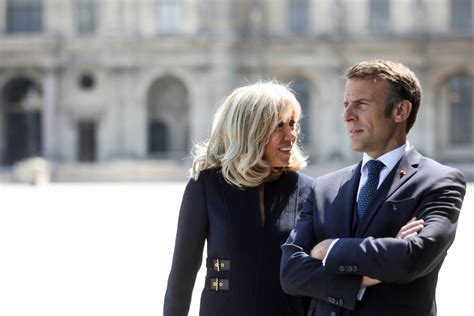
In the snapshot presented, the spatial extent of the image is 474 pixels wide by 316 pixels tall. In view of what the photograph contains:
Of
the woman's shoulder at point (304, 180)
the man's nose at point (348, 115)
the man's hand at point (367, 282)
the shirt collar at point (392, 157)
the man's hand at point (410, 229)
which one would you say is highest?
the man's nose at point (348, 115)

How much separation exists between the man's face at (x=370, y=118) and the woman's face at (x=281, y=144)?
52 centimetres

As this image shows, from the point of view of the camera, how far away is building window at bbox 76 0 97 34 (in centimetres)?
4569

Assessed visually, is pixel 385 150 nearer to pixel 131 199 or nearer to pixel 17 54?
pixel 131 199

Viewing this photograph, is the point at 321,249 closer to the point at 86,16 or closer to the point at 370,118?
the point at 370,118

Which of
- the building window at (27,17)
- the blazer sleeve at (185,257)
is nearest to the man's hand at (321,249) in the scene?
the blazer sleeve at (185,257)

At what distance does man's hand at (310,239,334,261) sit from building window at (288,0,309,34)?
43.2m

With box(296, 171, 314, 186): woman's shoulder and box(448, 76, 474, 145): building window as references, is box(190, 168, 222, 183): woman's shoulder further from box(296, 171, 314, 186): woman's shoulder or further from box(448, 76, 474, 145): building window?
box(448, 76, 474, 145): building window

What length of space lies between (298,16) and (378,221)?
143 ft

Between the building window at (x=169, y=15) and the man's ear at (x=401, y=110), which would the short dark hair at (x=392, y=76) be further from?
the building window at (x=169, y=15)

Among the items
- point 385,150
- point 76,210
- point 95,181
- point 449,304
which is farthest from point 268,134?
point 95,181

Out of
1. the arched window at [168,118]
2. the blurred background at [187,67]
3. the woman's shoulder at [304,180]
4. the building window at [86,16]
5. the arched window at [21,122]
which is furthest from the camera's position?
the arched window at [21,122]

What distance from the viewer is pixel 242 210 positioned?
16.4 ft

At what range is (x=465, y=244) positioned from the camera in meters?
15.8

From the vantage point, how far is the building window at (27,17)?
46375mm
